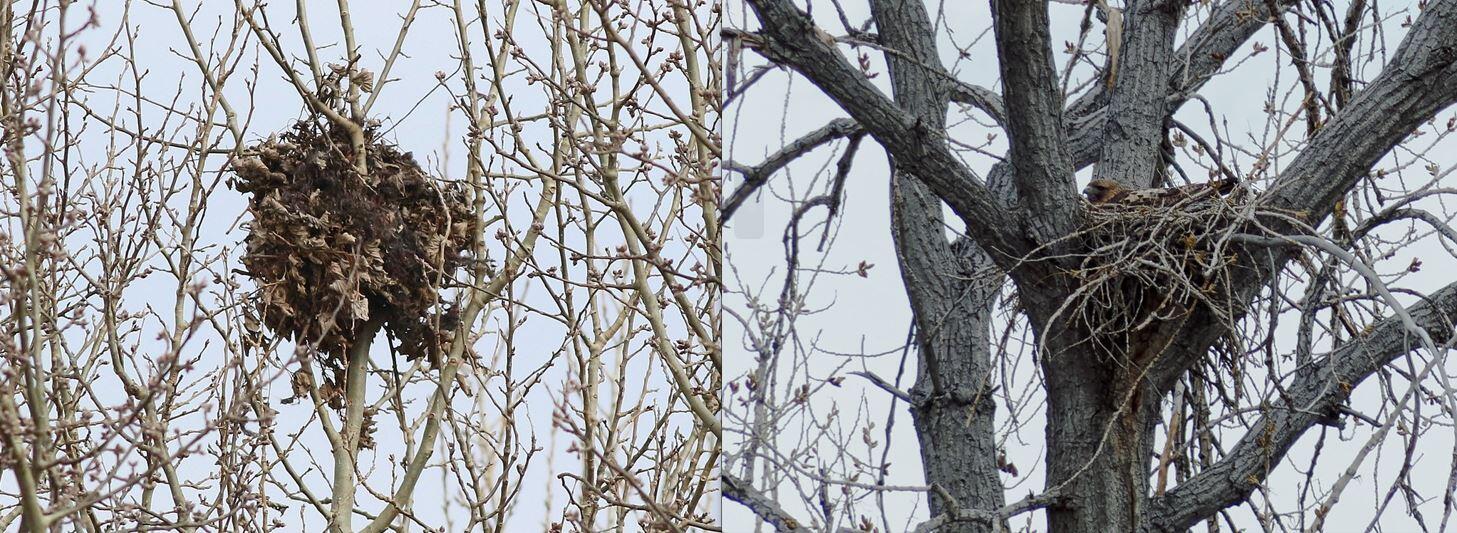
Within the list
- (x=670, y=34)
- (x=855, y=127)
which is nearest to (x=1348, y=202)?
(x=855, y=127)

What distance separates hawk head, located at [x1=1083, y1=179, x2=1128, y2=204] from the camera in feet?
8.23

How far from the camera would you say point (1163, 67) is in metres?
2.81

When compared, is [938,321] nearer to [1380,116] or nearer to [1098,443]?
[1098,443]

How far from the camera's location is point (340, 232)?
291 centimetres

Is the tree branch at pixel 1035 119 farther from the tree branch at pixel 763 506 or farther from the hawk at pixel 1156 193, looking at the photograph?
the tree branch at pixel 763 506

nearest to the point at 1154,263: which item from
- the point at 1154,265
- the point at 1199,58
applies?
the point at 1154,265

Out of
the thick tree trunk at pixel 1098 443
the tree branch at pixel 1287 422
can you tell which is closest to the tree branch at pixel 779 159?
the thick tree trunk at pixel 1098 443

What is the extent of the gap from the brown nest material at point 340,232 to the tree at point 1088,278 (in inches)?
29.7

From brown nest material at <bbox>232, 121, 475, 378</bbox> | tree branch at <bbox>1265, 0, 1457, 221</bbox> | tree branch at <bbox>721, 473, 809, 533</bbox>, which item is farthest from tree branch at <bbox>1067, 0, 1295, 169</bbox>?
brown nest material at <bbox>232, 121, 475, 378</bbox>

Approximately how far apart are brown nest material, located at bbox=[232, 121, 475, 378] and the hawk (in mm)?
1276

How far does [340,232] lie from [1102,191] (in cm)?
154

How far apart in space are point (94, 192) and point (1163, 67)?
2.30 meters

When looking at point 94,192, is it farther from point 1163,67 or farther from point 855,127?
point 1163,67

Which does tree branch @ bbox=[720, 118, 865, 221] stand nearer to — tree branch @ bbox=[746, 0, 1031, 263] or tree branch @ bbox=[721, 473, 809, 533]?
tree branch @ bbox=[746, 0, 1031, 263]
